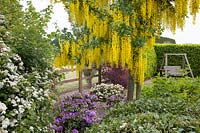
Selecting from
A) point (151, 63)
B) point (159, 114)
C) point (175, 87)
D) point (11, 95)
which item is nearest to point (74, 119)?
point (175, 87)

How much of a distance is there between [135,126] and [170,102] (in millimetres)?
1341

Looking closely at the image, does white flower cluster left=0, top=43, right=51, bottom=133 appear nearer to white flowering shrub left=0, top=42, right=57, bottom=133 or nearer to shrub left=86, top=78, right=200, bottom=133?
white flowering shrub left=0, top=42, right=57, bottom=133

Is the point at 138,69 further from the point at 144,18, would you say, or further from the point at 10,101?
the point at 10,101

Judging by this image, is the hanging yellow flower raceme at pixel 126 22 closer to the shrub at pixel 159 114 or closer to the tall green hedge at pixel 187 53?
the shrub at pixel 159 114

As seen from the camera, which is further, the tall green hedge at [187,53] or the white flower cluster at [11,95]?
the tall green hedge at [187,53]

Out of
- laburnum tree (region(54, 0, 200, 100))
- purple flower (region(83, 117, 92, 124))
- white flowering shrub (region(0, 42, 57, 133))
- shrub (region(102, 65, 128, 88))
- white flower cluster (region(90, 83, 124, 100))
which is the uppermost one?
laburnum tree (region(54, 0, 200, 100))

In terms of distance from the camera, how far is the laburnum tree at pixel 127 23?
584 cm

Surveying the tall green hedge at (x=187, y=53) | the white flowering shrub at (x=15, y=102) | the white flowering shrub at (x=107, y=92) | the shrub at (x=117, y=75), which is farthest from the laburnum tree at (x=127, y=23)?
the tall green hedge at (x=187, y=53)

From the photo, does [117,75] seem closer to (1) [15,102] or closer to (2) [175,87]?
(2) [175,87]

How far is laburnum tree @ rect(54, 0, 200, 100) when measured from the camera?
5.84m

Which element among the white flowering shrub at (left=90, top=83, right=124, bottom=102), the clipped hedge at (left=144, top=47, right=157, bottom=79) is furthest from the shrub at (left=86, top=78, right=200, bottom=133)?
the clipped hedge at (left=144, top=47, right=157, bottom=79)

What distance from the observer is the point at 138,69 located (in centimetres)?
615

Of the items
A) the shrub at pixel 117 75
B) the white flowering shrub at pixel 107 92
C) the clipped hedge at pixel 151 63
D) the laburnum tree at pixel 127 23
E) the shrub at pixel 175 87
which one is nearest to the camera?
the shrub at pixel 175 87

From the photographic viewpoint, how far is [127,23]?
584 centimetres
